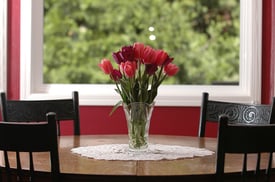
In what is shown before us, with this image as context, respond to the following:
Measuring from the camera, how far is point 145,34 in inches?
159

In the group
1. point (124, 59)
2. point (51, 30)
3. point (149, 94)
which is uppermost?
point (51, 30)

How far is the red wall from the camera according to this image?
10.5 feet

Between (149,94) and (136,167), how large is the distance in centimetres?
38

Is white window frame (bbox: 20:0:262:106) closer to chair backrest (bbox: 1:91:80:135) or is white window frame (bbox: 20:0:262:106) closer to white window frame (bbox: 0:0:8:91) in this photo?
white window frame (bbox: 0:0:8:91)

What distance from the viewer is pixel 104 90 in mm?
3342

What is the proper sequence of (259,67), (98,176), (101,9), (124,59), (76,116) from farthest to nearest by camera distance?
(101,9), (259,67), (76,116), (124,59), (98,176)

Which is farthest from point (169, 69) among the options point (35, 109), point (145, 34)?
point (145, 34)

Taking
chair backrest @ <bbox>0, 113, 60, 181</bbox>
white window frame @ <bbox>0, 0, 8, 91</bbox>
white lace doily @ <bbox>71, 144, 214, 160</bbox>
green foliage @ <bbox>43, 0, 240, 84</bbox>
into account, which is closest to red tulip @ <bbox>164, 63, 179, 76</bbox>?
white lace doily @ <bbox>71, 144, 214, 160</bbox>

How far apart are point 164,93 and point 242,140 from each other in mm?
1878

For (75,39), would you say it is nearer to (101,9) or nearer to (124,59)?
(101,9)

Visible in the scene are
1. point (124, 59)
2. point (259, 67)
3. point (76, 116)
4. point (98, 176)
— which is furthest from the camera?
point (259, 67)

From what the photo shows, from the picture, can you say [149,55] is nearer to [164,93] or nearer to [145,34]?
[164,93]

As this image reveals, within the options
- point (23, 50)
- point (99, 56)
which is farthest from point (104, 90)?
point (99, 56)

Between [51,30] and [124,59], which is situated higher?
[51,30]
